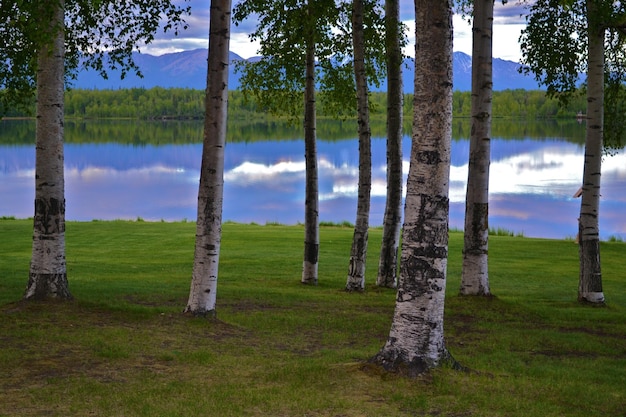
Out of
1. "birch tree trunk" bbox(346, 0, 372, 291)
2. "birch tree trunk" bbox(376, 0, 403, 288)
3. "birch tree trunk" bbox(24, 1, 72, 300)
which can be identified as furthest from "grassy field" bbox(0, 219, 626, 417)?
"birch tree trunk" bbox(376, 0, 403, 288)

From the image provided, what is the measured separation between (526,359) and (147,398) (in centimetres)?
549

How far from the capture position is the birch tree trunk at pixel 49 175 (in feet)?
38.3

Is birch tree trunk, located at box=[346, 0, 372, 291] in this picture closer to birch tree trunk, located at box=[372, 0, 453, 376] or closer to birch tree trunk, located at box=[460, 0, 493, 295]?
birch tree trunk, located at box=[460, 0, 493, 295]

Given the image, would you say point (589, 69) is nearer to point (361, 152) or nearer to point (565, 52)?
point (565, 52)

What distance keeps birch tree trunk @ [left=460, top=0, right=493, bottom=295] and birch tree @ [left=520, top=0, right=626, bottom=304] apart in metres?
1.91

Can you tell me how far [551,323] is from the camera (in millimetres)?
13898

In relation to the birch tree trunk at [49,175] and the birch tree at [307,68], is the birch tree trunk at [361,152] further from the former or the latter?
the birch tree trunk at [49,175]

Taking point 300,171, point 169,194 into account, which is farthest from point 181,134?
point 169,194

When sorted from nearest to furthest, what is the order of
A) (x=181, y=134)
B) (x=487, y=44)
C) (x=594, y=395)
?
1. (x=594, y=395)
2. (x=487, y=44)
3. (x=181, y=134)

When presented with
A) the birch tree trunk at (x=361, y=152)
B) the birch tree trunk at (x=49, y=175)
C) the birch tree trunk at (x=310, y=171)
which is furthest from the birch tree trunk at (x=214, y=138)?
the birch tree trunk at (x=310, y=171)

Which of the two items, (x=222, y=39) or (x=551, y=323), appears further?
(x=551, y=323)

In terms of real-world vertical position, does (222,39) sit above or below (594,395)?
above

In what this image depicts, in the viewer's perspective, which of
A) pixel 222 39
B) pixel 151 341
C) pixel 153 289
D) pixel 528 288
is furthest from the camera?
pixel 528 288

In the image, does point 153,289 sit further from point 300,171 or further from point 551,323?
point 300,171
